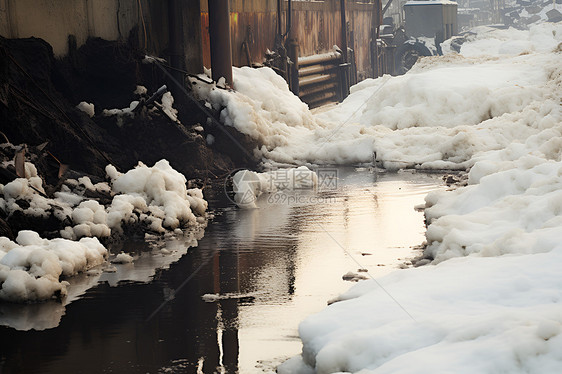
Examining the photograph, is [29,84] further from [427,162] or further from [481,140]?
[481,140]

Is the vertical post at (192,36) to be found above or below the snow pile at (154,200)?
above

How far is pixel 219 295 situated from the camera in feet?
21.6

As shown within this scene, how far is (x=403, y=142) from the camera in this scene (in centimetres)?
1379

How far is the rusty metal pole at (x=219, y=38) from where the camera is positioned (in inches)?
543

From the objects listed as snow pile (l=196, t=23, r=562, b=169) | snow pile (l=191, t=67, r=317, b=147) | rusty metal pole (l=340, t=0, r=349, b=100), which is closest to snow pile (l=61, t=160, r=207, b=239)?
snow pile (l=191, t=67, r=317, b=147)

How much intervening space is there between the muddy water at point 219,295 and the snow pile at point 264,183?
364 millimetres

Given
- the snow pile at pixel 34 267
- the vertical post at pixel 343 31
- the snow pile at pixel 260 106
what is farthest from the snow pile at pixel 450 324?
the vertical post at pixel 343 31

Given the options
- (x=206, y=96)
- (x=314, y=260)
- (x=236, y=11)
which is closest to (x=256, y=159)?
(x=206, y=96)

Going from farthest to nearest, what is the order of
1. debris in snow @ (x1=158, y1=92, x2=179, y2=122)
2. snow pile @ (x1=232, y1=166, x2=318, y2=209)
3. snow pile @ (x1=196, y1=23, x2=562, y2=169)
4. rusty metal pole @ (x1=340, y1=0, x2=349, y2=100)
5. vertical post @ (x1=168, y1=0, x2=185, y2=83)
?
rusty metal pole @ (x1=340, y1=0, x2=349, y2=100), vertical post @ (x1=168, y1=0, x2=185, y2=83), snow pile @ (x1=196, y1=23, x2=562, y2=169), debris in snow @ (x1=158, y1=92, x2=179, y2=122), snow pile @ (x1=232, y1=166, x2=318, y2=209)

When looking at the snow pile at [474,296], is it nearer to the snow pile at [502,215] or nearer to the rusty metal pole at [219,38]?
the snow pile at [502,215]

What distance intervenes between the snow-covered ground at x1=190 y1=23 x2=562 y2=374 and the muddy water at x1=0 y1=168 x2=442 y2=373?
0.44 metres

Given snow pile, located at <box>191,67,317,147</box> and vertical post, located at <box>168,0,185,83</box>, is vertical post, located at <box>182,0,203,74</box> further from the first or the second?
snow pile, located at <box>191,67,317,147</box>

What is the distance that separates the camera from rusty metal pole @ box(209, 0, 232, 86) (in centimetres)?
1380

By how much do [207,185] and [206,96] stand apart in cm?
219
